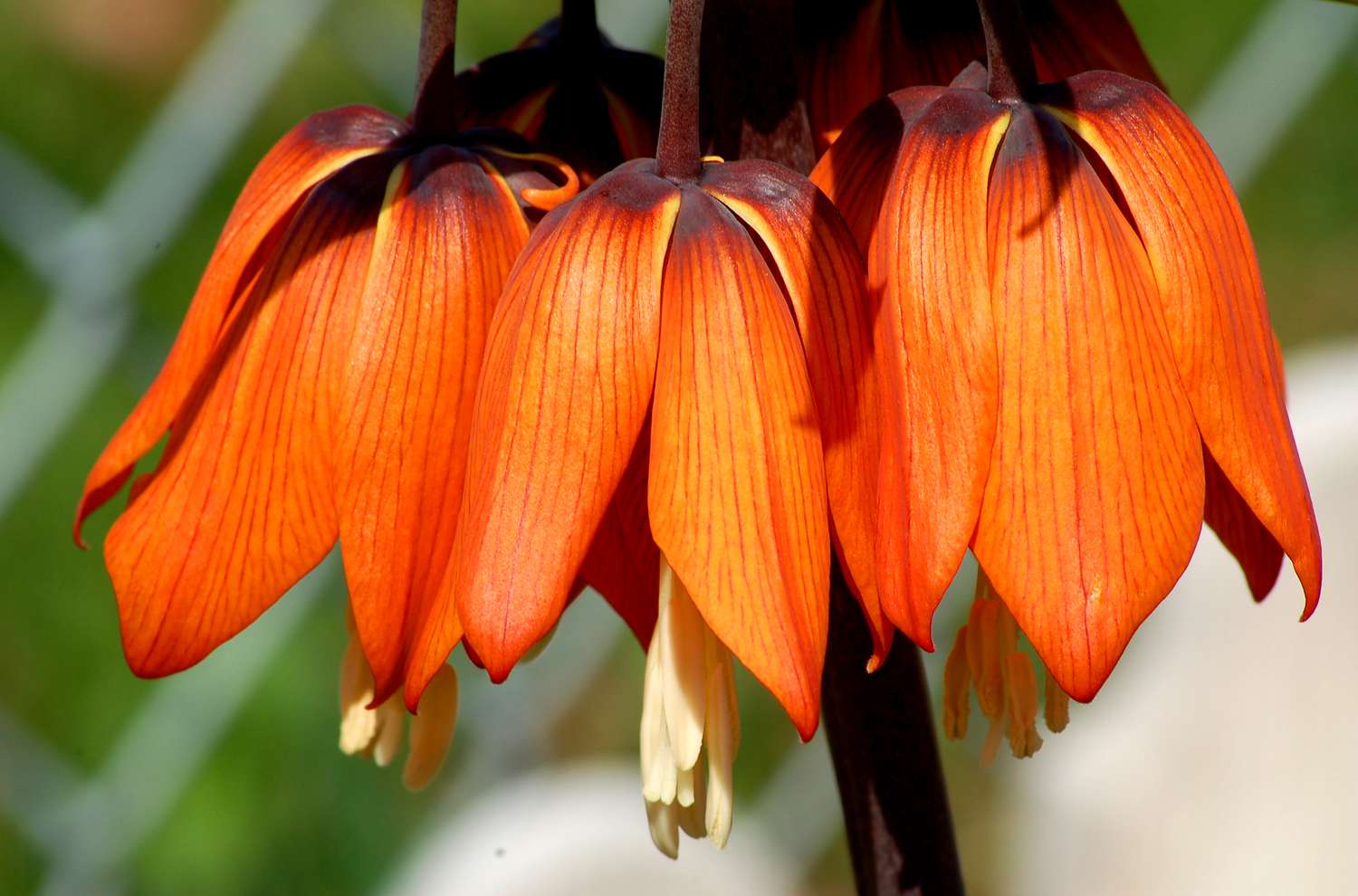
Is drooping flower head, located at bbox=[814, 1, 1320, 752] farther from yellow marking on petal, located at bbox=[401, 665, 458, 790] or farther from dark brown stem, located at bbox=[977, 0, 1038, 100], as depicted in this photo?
yellow marking on petal, located at bbox=[401, 665, 458, 790]

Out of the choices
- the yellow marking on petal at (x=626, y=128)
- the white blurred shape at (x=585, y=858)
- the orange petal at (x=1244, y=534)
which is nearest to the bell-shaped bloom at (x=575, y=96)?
the yellow marking on petal at (x=626, y=128)

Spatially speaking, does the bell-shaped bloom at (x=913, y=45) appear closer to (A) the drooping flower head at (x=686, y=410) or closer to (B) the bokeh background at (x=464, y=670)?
(A) the drooping flower head at (x=686, y=410)

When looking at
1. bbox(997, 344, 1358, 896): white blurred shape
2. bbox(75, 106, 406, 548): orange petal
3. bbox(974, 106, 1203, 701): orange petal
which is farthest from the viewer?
bbox(997, 344, 1358, 896): white blurred shape

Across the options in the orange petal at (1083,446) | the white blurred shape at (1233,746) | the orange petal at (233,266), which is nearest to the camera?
the orange petal at (1083,446)

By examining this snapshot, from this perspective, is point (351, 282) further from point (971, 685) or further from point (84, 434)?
point (84, 434)

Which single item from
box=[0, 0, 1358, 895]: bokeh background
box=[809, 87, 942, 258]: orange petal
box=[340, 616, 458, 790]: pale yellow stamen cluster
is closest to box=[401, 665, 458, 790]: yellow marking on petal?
box=[340, 616, 458, 790]: pale yellow stamen cluster

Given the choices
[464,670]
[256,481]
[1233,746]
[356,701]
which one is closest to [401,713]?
[356,701]

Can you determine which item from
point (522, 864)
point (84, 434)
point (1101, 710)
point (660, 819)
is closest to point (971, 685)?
point (660, 819)
